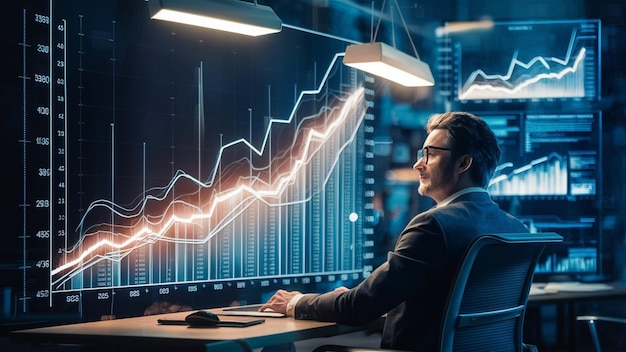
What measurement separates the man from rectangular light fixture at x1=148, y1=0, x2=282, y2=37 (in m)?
0.83

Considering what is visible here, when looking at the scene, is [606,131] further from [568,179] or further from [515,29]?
[515,29]

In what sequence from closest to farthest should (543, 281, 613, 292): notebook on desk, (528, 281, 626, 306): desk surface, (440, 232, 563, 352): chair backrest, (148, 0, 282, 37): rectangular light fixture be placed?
(440, 232, 563, 352): chair backrest < (148, 0, 282, 37): rectangular light fixture < (528, 281, 626, 306): desk surface < (543, 281, 613, 292): notebook on desk

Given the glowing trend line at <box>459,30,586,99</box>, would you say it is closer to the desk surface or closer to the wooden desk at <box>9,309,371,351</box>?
the desk surface

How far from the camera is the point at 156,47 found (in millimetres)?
3570

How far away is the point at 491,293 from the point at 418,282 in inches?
8.4

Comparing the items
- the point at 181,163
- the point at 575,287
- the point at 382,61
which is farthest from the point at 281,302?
the point at 575,287

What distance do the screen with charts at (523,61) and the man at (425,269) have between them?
7.12 ft

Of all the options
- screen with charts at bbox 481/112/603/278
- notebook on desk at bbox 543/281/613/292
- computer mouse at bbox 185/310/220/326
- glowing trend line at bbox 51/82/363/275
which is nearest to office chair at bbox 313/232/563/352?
computer mouse at bbox 185/310/220/326

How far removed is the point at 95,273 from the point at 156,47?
0.92 metres

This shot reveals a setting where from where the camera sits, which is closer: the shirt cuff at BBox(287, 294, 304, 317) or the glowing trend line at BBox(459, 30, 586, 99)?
the shirt cuff at BBox(287, 294, 304, 317)

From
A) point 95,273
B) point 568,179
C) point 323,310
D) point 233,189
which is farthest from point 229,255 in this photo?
point 568,179

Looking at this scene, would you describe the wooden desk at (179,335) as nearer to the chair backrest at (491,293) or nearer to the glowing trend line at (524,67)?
the chair backrest at (491,293)

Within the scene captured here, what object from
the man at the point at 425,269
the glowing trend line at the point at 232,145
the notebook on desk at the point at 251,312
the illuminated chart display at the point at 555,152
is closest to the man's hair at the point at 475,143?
the man at the point at 425,269

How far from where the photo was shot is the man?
2.58 meters
